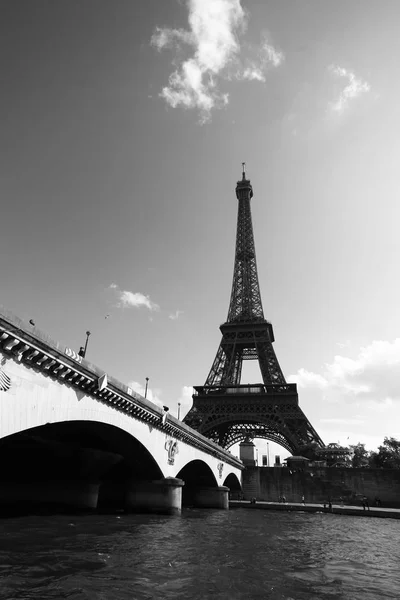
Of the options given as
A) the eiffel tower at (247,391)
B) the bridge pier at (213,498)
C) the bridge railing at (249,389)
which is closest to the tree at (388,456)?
the eiffel tower at (247,391)

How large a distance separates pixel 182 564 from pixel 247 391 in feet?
204

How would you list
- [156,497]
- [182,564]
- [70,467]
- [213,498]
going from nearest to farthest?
[182,564] < [156,497] < [70,467] < [213,498]

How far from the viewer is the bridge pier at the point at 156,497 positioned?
95.5 feet

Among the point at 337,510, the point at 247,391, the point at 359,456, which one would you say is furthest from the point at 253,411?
the point at 359,456

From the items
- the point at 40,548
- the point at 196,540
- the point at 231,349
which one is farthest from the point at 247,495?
the point at 40,548

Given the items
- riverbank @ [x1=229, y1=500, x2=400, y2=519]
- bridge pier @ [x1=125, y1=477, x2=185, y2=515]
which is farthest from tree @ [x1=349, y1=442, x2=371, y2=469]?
bridge pier @ [x1=125, y1=477, x2=185, y2=515]

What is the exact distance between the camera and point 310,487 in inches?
2434

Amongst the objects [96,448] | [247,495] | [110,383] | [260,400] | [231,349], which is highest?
[231,349]

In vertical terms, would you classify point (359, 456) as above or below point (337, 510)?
above

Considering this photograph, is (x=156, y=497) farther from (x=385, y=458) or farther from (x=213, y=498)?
(x=385, y=458)

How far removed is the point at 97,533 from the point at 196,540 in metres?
5.10

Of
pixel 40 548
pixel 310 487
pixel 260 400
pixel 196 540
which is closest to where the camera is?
A: pixel 40 548

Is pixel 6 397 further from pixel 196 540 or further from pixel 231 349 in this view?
pixel 231 349

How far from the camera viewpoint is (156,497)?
96.2 feet
